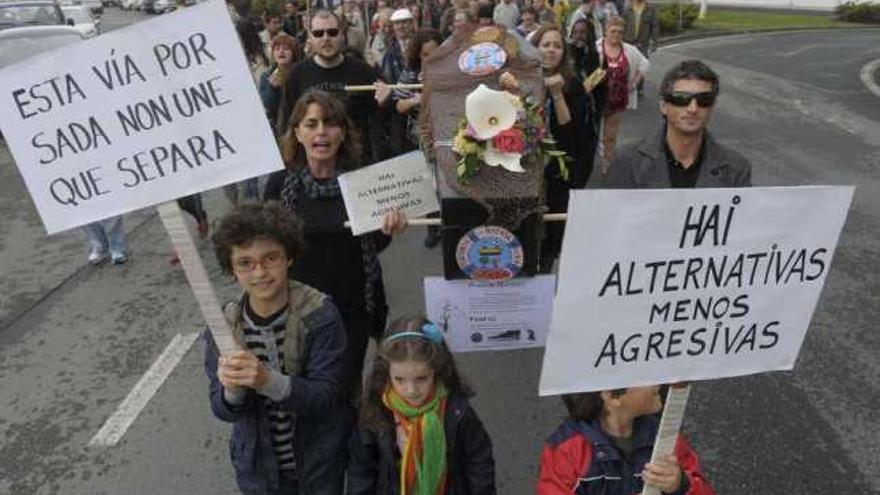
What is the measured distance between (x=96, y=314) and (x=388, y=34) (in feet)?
17.6

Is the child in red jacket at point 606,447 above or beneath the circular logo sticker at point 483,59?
beneath

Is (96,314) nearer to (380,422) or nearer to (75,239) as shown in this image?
(75,239)

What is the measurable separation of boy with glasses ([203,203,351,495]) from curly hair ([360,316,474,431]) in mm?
125

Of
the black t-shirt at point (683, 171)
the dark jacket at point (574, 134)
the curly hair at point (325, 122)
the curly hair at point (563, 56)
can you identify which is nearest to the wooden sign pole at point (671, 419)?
the black t-shirt at point (683, 171)

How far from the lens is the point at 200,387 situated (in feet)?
14.7

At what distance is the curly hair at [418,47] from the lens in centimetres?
619

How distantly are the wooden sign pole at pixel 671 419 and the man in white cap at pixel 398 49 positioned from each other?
5350mm

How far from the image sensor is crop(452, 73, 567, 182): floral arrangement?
279 centimetres

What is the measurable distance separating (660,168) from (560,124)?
1527mm

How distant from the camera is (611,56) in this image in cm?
778

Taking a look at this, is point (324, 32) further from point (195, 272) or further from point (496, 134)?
point (195, 272)

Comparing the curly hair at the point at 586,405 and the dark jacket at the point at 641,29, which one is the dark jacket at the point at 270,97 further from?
the dark jacket at the point at 641,29

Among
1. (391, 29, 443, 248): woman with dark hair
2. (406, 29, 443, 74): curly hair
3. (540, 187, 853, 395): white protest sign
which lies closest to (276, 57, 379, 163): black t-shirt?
(391, 29, 443, 248): woman with dark hair

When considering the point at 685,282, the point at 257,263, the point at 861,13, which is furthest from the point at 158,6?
the point at 685,282
